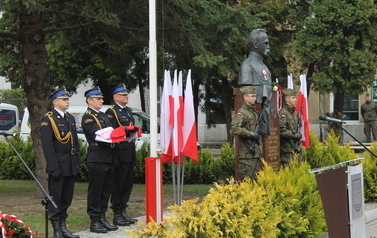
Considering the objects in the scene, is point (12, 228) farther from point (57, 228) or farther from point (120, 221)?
point (120, 221)

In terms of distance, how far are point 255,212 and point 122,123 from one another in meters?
3.80

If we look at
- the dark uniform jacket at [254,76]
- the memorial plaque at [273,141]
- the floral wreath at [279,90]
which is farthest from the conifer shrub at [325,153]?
the dark uniform jacket at [254,76]

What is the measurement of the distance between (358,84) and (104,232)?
17.3 m

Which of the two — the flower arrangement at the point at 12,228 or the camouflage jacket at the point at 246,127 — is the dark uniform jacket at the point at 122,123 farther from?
the flower arrangement at the point at 12,228

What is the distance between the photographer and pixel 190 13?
44.1 ft

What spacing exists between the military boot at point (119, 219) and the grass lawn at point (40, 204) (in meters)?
0.42

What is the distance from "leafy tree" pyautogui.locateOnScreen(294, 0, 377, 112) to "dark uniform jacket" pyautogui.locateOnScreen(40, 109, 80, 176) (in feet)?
55.5

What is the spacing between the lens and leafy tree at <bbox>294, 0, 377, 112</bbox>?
2480 centimetres

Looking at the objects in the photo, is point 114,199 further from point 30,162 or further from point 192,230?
point 30,162

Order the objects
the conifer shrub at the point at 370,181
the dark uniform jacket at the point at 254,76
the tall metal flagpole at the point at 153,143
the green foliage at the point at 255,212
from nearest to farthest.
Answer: the green foliage at the point at 255,212
the tall metal flagpole at the point at 153,143
the dark uniform jacket at the point at 254,76
the conifer shrub at the point at 370,181

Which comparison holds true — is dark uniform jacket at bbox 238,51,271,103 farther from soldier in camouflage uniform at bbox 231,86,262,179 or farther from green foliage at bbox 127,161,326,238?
green foliage at bbox 127,161,326,238

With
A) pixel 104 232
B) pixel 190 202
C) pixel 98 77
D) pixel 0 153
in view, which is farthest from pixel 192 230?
pixel 98 77

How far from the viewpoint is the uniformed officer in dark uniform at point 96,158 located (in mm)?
9641

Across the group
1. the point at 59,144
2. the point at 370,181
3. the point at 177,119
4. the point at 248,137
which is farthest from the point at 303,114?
the point at 59,144
